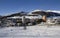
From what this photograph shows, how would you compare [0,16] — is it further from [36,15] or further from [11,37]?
[11,37]

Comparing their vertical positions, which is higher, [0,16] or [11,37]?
[0,16]

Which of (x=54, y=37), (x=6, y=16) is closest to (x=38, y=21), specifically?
(x=6, y=16)

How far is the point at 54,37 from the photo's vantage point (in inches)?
141

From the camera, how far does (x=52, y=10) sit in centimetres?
854

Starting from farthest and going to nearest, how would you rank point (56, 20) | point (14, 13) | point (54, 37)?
point (14, 13)
point (56, 20)
point (54, 37)

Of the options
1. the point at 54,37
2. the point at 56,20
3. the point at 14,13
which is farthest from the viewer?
the point at 14,13

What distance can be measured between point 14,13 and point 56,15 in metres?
2.73

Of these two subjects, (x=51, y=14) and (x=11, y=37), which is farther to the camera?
(x=51, y=14)

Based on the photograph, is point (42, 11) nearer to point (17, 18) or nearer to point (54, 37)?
point (17, 18)

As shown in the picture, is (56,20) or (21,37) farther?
(56,20)

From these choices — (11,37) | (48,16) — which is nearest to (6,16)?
(48,16)

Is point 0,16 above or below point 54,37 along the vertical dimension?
above

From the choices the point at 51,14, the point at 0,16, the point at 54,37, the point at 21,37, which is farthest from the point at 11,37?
the point at 51,14

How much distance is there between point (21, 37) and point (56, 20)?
4.43 meters
